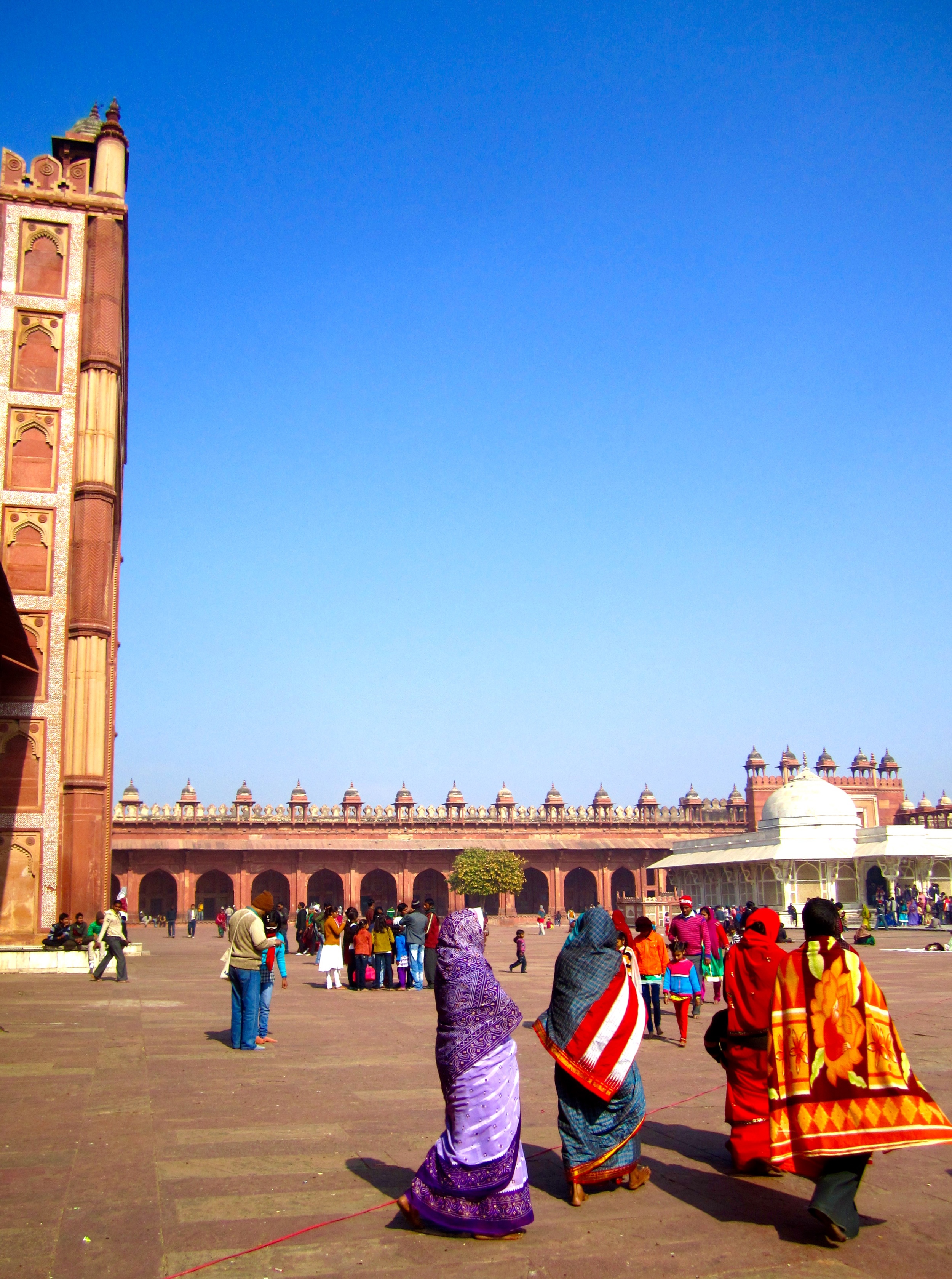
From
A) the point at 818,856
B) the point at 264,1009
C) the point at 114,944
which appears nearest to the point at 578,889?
the point at 818,856

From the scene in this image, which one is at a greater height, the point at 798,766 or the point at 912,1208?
the point at 798,766

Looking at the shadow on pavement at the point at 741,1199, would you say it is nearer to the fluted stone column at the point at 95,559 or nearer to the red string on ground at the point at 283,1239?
the red string on ground at the point at 283,1239

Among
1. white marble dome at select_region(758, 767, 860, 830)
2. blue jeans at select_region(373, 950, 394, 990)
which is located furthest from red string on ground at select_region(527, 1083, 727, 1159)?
white marble dome at select_region(758, 767, 860, 830)

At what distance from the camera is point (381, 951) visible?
47.2 feet

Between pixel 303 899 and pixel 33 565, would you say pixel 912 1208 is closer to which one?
pixel 33 565

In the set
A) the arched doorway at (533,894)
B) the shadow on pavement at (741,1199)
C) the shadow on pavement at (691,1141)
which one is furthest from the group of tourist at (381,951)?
the arched doorway at (533,894)

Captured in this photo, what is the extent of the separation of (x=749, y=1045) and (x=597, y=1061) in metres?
0.93

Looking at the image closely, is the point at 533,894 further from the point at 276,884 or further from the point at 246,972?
the point at 246,972

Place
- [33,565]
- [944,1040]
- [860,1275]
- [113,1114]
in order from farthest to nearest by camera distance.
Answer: [33,565]
[944,1040]
[113,1114]
[860,1275]

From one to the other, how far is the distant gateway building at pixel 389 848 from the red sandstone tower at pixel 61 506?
85.4 ft

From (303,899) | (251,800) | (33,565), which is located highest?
(33,565)

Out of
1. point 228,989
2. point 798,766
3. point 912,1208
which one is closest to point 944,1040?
point 912,1208

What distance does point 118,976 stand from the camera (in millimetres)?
14344

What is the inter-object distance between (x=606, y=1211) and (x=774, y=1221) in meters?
0.68
